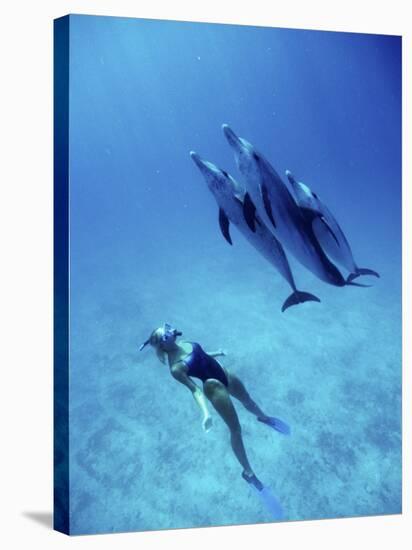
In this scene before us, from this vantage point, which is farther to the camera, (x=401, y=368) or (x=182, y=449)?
(x=401, y=368)

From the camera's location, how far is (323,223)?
28.7ft

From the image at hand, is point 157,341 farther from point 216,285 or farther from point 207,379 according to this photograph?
point 216,285

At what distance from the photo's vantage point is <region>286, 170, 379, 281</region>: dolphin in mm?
8672

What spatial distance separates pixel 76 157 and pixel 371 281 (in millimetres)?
3318

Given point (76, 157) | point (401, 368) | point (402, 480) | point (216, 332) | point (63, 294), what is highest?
point (76, 157)

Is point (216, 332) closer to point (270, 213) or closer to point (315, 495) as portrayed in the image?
point (270, 213)

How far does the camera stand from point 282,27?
866cm

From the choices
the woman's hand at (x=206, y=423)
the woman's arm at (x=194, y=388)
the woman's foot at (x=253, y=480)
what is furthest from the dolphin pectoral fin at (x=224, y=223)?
the woman's foot at (x=253, y=480)

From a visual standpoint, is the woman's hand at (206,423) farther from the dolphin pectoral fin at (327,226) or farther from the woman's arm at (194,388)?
the dolphin pectoral fin at (327,226)

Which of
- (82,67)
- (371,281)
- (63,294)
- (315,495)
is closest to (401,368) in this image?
(371,281)

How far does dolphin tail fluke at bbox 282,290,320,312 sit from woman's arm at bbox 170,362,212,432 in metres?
1.19

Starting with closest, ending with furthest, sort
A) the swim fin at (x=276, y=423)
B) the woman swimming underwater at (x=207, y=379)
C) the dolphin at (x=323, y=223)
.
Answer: the woman swimming underwater at (x=207, y=379), the swim fin at (x=276, y=423), the dolphin at (x=323, y=223)

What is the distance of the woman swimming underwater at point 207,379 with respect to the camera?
8250 mm

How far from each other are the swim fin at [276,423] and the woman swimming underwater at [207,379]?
0.24 feet
